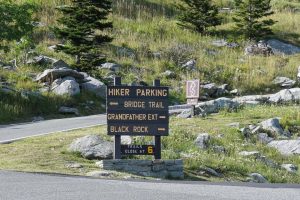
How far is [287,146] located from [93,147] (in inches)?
235

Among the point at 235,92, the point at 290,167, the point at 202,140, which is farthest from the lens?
the point at 235,92

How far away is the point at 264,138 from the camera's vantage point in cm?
1752

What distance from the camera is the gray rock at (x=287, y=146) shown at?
16.6m

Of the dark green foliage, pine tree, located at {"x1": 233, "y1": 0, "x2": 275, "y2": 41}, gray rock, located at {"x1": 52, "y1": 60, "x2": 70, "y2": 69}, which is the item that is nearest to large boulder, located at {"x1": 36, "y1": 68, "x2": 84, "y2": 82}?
gray rock, located at {"x1": 52, "y1": 60, "x2": 70, "y2": 69}

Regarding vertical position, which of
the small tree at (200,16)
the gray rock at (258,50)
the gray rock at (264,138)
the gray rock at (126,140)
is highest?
the small tree at (200,16)

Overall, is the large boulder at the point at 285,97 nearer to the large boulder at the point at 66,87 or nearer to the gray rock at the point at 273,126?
the gray rock at the point at 273,126

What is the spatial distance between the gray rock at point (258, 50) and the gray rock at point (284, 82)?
4.20 metres

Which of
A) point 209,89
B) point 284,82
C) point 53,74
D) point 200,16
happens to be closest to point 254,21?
point 200,16

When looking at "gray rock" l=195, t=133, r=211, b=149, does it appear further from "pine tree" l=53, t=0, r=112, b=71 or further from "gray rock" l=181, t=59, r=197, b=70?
"gray rock" l=181, t=59, r=197, b=70

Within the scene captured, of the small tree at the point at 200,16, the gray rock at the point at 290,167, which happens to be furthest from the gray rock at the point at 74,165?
the small tree at the point at 200,16

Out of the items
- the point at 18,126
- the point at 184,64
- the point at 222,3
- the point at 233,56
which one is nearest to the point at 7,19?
the point at 18,126

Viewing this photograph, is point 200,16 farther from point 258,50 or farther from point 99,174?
point 99,174

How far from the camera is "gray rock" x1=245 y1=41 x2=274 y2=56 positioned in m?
34.1

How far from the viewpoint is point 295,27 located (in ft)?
133
